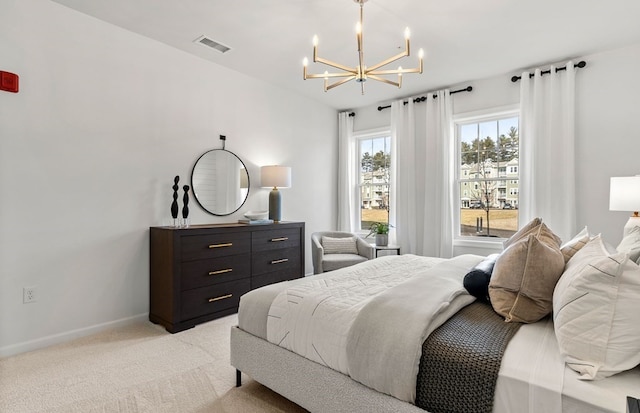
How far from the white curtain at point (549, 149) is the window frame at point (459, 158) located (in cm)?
14

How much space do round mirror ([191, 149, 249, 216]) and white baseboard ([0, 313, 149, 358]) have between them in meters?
1.30

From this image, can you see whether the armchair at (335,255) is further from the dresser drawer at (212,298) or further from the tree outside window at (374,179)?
the dresser drawer at (212,298)

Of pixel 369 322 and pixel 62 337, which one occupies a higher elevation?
pixel 369 322

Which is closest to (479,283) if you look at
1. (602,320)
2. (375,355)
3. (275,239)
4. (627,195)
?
(602,320)

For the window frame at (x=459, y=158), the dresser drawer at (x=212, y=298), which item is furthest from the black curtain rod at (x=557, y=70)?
the dresser drawer at (x=212, y=298)

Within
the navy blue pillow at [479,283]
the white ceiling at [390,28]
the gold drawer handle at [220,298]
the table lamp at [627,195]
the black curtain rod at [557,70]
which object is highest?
the white ceiling at [390,28]

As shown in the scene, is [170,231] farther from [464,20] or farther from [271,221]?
[464,20]

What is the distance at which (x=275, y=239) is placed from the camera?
12.4 ft

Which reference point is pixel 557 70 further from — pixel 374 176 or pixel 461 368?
pixel 461 368

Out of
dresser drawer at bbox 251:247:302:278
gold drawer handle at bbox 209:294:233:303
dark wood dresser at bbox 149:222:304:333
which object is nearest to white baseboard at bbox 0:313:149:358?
dark wood dresser at bbox 149:222:304:333

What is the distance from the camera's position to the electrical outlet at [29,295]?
8.20 ft

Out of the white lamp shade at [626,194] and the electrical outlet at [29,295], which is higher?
the white lamp shade at [626,194]

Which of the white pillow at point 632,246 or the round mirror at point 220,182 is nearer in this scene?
the white pillow at point 632,246

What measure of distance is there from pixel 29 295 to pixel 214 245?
4.63 ft
